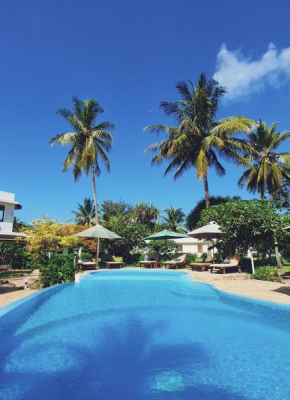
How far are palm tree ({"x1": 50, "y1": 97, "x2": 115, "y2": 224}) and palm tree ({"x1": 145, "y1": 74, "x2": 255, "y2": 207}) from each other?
4.11 metres

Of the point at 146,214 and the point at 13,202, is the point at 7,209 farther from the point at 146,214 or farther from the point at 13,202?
the point at 146,214

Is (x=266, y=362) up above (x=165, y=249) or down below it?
below

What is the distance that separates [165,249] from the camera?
19875 mm

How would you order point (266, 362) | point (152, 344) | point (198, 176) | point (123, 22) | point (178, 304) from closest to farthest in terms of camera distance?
point (266, 362) → point (152, 344) → point (178, 304) → point (123, 22) → point (198, 176)

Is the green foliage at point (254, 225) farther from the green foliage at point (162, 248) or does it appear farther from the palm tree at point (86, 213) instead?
the palm tree at point (86, 213)

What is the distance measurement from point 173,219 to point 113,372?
123ft

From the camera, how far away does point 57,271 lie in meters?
10.7

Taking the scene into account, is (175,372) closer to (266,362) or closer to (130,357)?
(130,357)

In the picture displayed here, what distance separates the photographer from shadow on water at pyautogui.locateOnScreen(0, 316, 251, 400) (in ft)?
11.6

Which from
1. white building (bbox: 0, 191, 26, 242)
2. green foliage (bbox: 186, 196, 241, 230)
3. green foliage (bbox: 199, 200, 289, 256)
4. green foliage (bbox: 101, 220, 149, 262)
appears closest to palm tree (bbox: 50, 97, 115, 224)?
green foliage (bbox: 101, 220, 149, 262)

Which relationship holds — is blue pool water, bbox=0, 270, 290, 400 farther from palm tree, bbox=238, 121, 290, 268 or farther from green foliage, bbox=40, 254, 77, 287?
palm tree, bbox=238, 121, 290, 268

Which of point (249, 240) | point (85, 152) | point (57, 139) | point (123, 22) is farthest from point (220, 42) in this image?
point (57, 139)

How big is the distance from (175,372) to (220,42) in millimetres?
15127

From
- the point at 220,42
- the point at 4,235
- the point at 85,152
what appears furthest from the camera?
the point at 85,152
